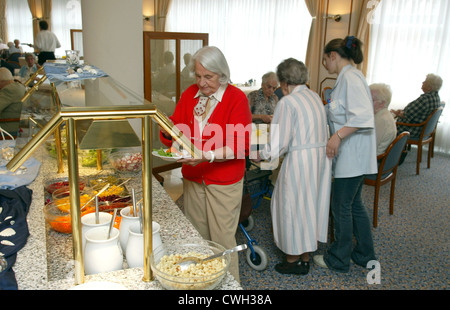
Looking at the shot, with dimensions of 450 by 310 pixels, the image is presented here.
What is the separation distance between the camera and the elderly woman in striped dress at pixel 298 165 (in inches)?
93.2

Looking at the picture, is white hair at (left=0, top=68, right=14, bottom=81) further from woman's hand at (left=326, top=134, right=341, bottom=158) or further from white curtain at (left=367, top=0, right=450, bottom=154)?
white curtain at (left=367, top=0, right=450, bottom=154)

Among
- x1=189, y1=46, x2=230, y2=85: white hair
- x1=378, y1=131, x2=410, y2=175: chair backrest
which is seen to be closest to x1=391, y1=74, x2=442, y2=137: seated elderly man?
x1=378, y1=131, x2=410, y2=175: chair backrest

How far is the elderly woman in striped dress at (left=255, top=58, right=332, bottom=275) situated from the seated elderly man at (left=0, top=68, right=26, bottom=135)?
2737 millimetres

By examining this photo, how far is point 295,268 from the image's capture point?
264cm

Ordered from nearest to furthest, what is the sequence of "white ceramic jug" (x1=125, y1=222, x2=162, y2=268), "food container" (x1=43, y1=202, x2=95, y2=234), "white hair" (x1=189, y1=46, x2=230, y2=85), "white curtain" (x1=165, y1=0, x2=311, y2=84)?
1. "white ceramic jug" (x1=125, y1=222, x2=162, y2=268)
2. "food container" (x1=43, y1=202, x2=95, y2=234)
3. "white hair" (x1=189, y1=46, x2=230, y2=85)
4. "white curtain" (x1=165, y1=0, x2=311, y2=84)

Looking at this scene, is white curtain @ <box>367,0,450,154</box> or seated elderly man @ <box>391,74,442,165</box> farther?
white curtain @ <box>367,0,450,154</box>

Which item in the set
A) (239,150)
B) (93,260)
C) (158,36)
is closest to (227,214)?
(239,150)

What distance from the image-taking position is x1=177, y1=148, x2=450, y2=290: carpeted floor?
2.57 meters

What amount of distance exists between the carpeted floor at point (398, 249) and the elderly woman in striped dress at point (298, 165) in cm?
17

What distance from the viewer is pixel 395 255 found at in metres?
2.97

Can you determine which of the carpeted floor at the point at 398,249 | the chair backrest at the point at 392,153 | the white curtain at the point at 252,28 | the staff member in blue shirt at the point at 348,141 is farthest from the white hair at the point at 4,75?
the white curtain at the point at 252,28

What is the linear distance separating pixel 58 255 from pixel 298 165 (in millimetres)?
1570

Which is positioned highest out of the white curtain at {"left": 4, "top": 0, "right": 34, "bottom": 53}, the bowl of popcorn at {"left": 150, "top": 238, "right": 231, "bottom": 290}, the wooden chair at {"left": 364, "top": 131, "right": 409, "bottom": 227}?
the white curtain at {"left": 4, "top": 0, "right": 34, "bottom": 53}

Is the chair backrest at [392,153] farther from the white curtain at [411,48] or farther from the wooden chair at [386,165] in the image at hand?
the white curtain at [411,48]
